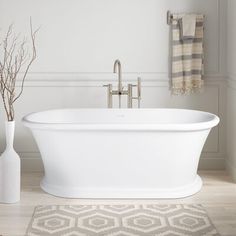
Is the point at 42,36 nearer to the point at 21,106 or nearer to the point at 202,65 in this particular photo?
the point at 21,106

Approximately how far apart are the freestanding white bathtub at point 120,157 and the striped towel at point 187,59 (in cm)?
87

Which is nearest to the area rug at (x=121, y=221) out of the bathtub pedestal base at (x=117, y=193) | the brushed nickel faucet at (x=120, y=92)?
the bathtub pedestal base at (x=117, y=193)

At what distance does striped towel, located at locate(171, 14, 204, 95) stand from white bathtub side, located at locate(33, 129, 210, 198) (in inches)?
36.5

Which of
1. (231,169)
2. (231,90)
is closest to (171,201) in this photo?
(231,169)

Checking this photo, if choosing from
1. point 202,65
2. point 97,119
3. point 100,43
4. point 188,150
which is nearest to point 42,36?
point 100,43

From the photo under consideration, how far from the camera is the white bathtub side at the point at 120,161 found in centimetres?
391

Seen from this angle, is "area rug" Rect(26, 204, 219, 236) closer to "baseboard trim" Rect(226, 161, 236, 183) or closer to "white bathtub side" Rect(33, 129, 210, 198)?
"white bathtub side" Rect(33, 129, 210, 198)

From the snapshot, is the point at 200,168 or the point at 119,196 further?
the point at 200,168

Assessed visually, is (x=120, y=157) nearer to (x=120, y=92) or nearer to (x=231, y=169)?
(x=120, y=92)

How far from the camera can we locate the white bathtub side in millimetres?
3906

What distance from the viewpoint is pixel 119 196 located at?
13.2ft

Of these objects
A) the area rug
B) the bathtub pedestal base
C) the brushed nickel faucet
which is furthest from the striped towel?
the area rug

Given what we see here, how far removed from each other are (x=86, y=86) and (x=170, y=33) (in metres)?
0.92

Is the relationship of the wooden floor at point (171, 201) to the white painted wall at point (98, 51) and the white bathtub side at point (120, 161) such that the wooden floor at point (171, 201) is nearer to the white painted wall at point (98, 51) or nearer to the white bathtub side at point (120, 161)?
the white bathtub side at point (120, 161)
